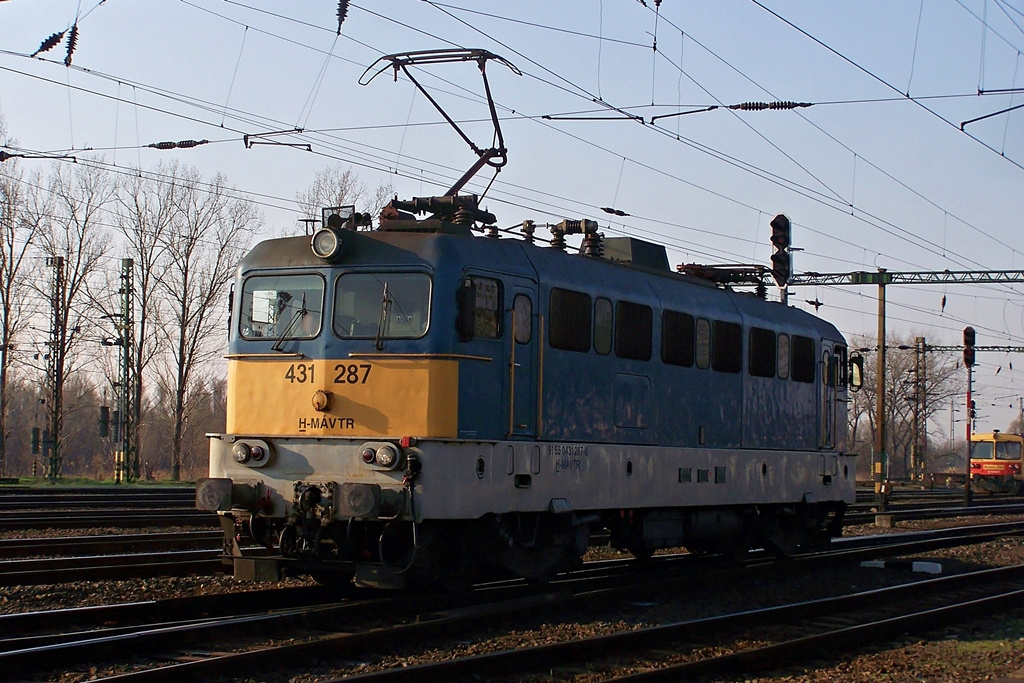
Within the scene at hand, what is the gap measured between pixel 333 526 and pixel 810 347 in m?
9.50

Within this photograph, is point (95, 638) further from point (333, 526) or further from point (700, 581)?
point (700, 581)

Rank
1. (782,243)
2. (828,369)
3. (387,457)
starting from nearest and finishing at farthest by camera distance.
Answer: (387,457), (828,369), (782,243)

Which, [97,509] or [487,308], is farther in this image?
[97,509]

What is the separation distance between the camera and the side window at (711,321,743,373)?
1497 cm

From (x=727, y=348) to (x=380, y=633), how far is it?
24.7 ft

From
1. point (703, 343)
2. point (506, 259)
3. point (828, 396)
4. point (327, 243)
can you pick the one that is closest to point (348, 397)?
point (327, 243)

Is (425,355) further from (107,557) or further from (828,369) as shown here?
(828,369)

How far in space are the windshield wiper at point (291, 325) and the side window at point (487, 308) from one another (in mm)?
1739

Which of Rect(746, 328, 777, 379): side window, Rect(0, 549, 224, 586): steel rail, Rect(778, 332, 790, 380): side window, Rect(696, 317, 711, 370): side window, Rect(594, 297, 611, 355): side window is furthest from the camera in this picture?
Rect(778, 332, 790, 380): side window

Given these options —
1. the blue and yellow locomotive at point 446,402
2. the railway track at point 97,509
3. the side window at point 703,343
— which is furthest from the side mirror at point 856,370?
the railway track at point 97,509

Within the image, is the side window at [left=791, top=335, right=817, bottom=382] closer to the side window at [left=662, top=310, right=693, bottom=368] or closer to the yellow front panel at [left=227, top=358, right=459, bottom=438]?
the side window at [left=662, top=310, right=693, bottom=368]

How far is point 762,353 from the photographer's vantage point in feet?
52.8

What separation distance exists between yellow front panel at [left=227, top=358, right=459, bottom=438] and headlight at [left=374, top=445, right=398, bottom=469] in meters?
0.22

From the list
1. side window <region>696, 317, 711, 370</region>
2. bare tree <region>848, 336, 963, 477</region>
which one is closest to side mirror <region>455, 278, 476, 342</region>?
side window <region>696, 317, 711, 370</region>
